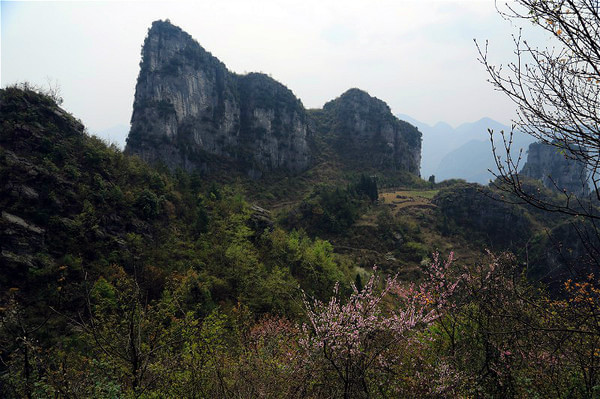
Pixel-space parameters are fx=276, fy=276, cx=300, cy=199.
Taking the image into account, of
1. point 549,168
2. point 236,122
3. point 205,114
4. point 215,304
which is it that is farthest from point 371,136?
point 215,304

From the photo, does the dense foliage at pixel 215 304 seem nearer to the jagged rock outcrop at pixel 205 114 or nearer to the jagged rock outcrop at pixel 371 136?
the jagged rock outcrop at pixel 205 114

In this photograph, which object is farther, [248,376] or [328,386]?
[248,376]

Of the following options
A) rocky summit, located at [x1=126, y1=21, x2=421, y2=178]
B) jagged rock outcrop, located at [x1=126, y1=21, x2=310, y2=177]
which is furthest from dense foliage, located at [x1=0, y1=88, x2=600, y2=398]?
rocky summit, located at [x1=126, y1=21, x2=421, y2=178]

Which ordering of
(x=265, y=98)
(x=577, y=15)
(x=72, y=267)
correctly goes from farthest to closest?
(x=265, y=98) < (x=72, y=267) < (x=577, y=15)

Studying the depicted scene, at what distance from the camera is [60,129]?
83.6 feet

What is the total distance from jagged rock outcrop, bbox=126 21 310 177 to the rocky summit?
0.24 metres

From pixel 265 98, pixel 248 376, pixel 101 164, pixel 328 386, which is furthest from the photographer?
pixel 265 98

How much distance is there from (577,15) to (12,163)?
29523mm

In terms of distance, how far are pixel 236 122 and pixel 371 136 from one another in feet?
152

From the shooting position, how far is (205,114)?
7562 cm

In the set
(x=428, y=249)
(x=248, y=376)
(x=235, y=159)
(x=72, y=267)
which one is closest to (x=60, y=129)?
(x=72, y=267)

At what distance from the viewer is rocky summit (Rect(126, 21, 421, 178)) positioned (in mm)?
67812

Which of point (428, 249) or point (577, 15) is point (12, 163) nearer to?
point (577, 15)

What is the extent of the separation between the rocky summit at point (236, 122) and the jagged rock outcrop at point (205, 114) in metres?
0.24
